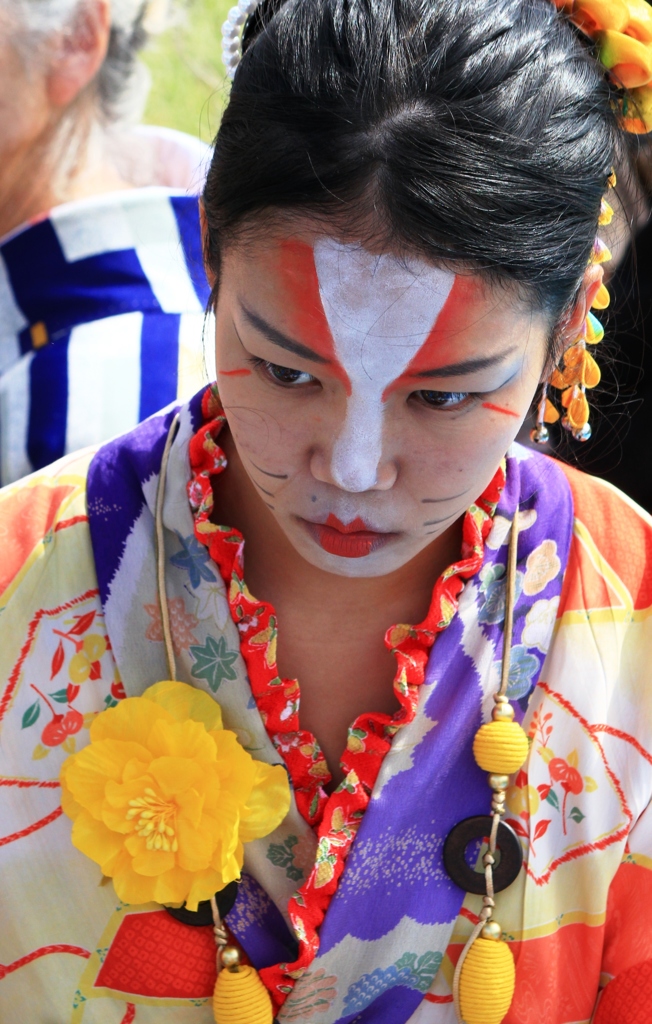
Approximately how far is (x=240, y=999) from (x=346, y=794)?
22cm

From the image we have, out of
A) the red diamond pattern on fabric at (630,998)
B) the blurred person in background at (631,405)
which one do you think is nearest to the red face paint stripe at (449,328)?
the red diamond pattern on fabric at (630,998)

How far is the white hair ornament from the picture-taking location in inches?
44.0

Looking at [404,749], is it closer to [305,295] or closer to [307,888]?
[307,888]

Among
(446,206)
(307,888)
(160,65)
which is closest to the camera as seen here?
(446,206)

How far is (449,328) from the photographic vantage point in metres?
0.94

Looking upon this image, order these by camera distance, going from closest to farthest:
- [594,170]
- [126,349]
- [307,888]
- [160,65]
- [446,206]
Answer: [446,206] → [594,170] → [307,888] → [126,349] → [160,65]

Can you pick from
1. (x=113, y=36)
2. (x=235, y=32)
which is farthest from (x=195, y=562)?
(x=113, y=36)

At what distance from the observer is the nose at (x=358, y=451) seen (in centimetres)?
96

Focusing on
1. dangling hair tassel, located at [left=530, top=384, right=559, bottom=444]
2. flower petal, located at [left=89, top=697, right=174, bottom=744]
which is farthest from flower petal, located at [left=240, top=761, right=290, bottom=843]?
dangling hair tassel, located at [left=530, top=384, right=559, bottom=444]

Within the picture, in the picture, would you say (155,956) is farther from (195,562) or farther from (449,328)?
(449,328)

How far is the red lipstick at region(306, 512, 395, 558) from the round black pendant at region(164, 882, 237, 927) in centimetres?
37

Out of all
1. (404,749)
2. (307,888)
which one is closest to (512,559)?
(404,749)

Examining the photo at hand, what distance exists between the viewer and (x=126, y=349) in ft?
5.17

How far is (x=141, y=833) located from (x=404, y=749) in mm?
277
